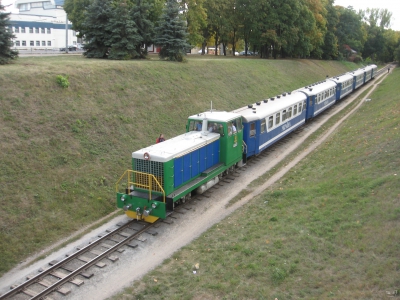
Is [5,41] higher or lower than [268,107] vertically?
higher

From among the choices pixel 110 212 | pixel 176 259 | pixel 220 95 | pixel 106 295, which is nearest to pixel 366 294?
pixel 176 259

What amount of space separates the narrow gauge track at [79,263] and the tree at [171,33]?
70.6ft

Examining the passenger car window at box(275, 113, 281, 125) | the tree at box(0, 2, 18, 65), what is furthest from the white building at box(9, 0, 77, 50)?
the passenger car window at box(275, 113, 281, 125)

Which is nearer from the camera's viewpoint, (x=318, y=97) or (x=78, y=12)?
(x=318, y=97)

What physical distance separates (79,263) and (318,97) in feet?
84.1

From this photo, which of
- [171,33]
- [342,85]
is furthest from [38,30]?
[342,85]

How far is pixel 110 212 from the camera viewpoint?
14617 millimetres

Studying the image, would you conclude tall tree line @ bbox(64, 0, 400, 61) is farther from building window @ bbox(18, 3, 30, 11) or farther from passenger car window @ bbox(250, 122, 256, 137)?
building window @ bbox(18, 3, 30, 11)

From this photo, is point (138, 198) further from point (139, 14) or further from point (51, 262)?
point (139, 14)

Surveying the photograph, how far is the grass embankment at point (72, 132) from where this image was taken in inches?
508

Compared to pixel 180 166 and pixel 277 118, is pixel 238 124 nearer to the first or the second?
pixel 180 166

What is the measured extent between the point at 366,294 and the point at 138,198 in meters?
7.76

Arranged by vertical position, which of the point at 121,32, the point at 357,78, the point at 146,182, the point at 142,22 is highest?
the point at 142,22

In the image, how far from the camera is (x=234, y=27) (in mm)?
57250
